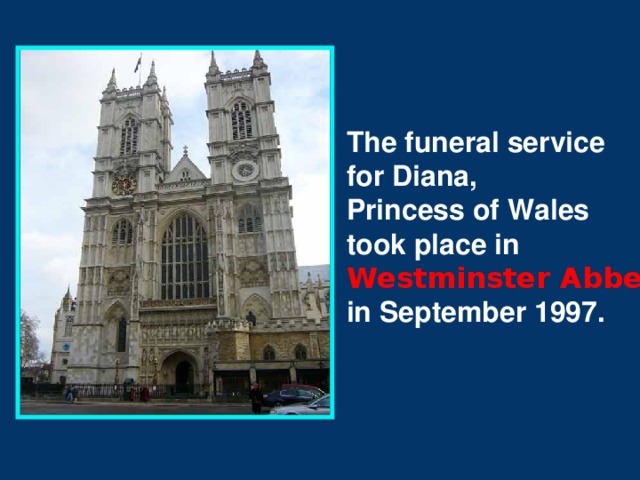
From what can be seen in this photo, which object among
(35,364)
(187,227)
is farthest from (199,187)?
(35,364)

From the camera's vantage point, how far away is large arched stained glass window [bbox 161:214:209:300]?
36.1m

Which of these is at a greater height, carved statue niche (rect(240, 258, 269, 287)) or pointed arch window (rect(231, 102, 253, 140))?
pointed arch window (rect(231, 102, 253, 140))

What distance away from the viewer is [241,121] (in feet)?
132

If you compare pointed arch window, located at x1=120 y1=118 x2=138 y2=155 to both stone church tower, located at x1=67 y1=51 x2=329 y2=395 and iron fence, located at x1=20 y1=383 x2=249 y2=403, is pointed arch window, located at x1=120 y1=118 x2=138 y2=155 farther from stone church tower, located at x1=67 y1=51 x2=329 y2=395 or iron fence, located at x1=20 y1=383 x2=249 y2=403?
iron fence, located at x1=20 y1=383 x2=249 y2=403

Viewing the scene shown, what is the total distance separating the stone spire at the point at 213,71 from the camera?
41469 millimetres

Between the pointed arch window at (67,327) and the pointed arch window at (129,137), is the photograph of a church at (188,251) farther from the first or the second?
the pointed arch window at (67,327)

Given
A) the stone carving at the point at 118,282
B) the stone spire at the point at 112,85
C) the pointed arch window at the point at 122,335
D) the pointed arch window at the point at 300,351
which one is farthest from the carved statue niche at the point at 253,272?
the stone spire at the point at 112,85

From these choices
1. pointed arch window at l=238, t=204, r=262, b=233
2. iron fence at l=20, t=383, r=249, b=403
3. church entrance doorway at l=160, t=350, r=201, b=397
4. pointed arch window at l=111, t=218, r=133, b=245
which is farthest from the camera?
pointed arch window at l=111, t=218, r=133, b=245

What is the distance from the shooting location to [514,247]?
9.18 m

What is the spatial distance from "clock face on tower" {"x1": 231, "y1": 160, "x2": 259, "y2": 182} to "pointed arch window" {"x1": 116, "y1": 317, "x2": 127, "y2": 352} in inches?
543

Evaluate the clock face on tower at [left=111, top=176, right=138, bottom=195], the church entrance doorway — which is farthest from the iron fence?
the clock face on tower at [left=111, top=176, right=138, bottom=195]

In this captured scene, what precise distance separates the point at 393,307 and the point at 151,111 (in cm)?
3776

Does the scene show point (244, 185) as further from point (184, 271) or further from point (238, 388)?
point (238, 388)

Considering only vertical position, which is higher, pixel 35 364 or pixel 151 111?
pixel 151 111
